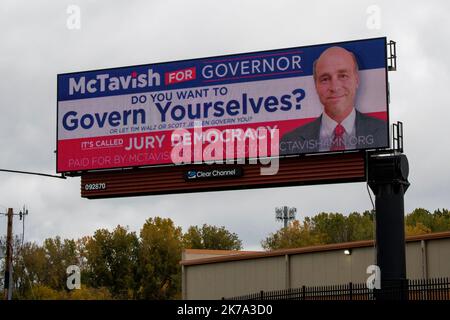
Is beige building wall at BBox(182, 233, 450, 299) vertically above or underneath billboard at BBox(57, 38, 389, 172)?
underneath

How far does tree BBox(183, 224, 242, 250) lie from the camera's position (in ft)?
358

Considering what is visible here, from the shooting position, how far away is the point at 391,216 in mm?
32000

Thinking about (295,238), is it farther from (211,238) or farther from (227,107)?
(227,107)

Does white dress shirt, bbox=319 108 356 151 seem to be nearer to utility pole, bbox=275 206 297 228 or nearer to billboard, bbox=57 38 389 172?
billboard, bbox=57 38 389 172

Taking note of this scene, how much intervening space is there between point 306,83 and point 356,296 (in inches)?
306

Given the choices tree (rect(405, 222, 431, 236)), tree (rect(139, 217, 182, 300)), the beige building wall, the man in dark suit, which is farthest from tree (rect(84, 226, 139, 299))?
the man in dark suit

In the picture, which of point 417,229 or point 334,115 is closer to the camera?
point 334,115

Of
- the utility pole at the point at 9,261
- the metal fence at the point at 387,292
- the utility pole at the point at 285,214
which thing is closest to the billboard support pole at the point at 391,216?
the metal fence at the point at 387,292

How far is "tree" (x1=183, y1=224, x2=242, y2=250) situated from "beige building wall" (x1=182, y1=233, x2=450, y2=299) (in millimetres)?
58188

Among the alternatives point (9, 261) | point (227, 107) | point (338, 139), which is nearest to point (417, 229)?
point (9, 261)

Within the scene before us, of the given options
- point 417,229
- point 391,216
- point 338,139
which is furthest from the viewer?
point 417,229

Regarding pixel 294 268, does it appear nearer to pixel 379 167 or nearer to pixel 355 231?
pixel 379 167

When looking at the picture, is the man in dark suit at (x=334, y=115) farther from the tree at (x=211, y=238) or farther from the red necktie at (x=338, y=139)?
the tree at (x=211, y=238)

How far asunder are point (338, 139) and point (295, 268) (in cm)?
1116
